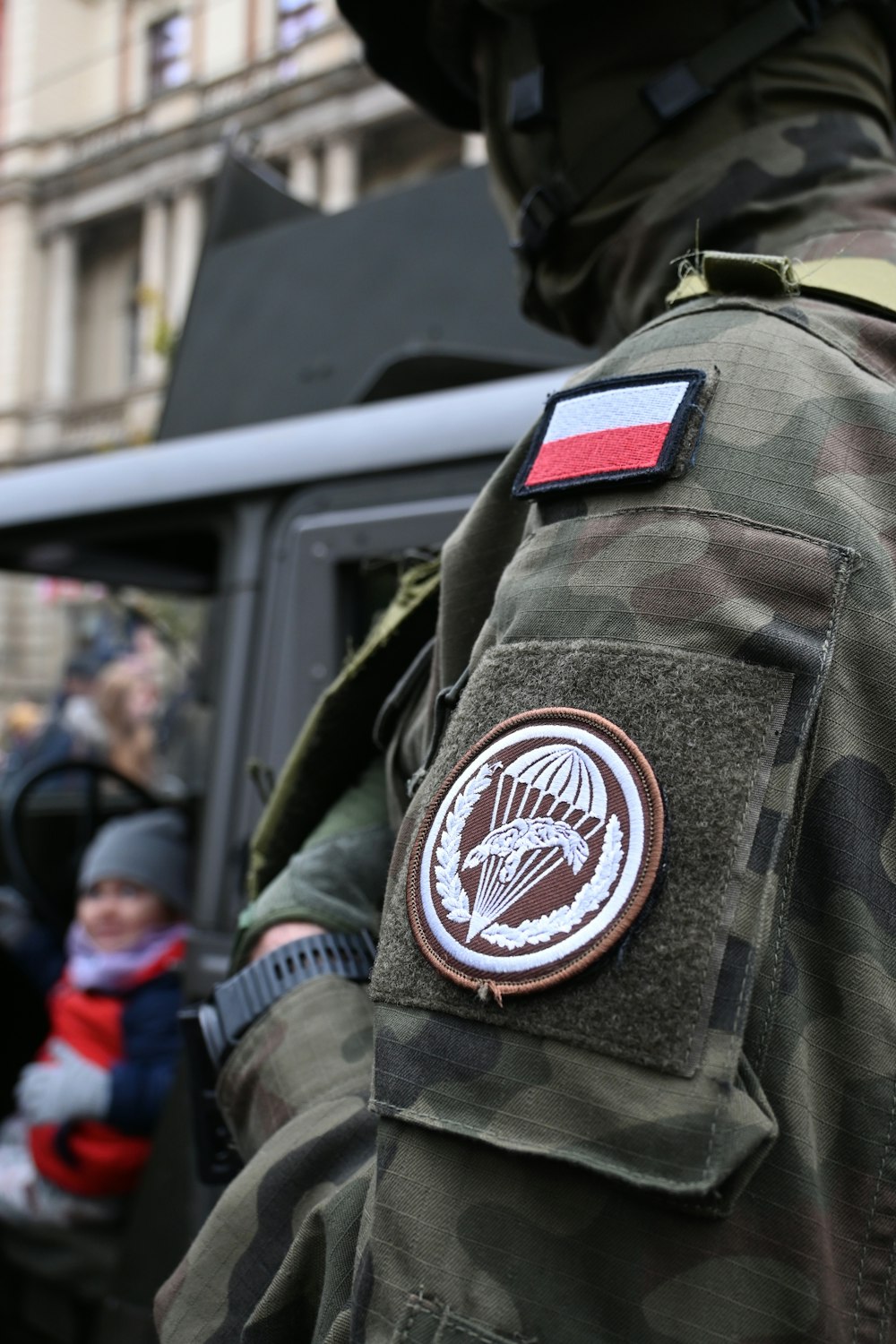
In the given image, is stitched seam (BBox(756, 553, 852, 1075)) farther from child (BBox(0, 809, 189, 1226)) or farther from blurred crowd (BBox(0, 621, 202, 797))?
blurred crowd (BBox(0, 621, 202, 797))

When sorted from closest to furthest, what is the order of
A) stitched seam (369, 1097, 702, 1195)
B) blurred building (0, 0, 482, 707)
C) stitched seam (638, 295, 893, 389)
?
stitched seam (369, 1097, 702, 1195), stitched seam (638, 295, 893, 389), blurred building (0, 0, 482, 707)

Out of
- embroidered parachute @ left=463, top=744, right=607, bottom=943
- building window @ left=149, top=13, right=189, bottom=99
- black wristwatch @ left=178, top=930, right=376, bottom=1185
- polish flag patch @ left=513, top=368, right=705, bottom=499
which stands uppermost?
building window @ left=149, top=13, right=189, bottom=99

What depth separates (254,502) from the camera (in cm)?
201

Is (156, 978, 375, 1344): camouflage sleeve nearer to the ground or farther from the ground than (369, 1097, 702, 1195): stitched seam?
nearer to the ground

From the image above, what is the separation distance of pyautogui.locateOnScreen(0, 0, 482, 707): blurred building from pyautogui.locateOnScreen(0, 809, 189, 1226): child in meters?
8.55

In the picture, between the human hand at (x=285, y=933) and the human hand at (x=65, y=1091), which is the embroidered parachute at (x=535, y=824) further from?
the human hand at (x=65, y=1091)

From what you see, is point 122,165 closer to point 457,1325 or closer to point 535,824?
point 535,824

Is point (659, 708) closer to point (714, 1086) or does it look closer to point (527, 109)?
point (714, 1086)

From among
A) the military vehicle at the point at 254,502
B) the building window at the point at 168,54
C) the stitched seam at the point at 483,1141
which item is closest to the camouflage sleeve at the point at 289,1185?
the stitched seam at the point at 483,1141

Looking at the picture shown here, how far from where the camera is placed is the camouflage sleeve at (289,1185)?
84 centimetres

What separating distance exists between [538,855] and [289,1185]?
0.36 m

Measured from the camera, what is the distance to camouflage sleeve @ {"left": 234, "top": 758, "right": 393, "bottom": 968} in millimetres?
1142

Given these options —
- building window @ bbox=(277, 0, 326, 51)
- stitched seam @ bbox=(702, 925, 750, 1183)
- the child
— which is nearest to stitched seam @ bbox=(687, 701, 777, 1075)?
stitched seam @ bbox=(702, 925, 750, 1183)

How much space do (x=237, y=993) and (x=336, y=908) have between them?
4.6 inches
